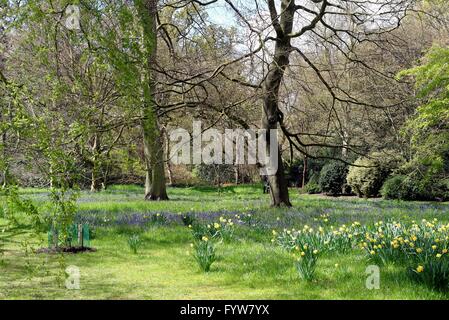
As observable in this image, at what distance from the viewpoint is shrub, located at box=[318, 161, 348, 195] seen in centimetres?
2558

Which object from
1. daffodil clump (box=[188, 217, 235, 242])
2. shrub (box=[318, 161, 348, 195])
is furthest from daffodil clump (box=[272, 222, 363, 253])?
shrub (box=[318, 161, 348, 195])

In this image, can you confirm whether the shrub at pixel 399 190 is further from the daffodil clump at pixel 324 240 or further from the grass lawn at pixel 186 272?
the daffodil clump at pixel 324 240

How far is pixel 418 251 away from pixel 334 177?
68.6 ft

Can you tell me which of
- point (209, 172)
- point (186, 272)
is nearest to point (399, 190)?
point (209, 172)

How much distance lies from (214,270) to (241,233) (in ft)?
7.04

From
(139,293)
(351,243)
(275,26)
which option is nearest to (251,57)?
(275,26)

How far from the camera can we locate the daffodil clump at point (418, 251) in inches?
187

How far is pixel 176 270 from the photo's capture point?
6484 mm

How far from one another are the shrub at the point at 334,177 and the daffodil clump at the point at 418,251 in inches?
A: 745

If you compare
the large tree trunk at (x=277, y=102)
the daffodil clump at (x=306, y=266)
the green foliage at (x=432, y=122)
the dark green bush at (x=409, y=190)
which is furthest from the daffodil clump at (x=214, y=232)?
the dark green bush at (x=409, y=190)

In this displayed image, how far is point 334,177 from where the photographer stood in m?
25.7

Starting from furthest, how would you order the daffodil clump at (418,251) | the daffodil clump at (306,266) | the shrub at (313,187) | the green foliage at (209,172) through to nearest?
the green foliage at (209,172) → the shrub at (313,187) → the daffodil clump at (306,266) → the daffodil clump at (418,251)

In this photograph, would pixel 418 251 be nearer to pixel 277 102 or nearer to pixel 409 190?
pixel 277 102

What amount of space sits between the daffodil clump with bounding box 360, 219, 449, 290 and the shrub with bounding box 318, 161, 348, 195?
18.9 meters
